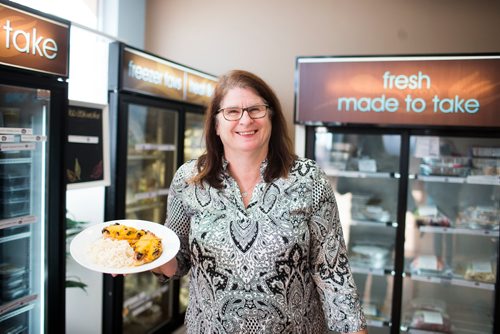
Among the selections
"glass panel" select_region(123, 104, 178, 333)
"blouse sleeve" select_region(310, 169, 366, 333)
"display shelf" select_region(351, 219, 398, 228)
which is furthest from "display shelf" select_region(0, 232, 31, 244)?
"display shelf" select_region(351, 219, 398, 228)

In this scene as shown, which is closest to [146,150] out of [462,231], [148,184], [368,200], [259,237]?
[148,184]

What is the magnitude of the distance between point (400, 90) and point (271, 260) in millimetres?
2026

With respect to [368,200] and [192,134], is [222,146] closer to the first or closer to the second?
[368,200]

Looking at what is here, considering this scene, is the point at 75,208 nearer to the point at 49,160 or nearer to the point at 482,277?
the point at 49,160

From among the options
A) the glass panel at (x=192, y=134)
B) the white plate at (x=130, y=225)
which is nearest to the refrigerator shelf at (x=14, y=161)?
the white plate at (x=130, y=225)

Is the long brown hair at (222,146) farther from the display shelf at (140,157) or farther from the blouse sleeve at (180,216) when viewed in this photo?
the display shelf at (140,157)

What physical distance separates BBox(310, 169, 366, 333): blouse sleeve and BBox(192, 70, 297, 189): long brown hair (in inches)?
6.4

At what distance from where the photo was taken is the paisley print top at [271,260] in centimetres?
141

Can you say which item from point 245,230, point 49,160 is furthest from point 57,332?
point 245,230

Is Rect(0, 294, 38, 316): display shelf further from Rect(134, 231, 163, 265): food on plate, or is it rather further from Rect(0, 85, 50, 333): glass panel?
Rect(134, 231, 163, 265): food on plate

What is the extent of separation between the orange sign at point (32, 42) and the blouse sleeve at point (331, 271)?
4.59ft

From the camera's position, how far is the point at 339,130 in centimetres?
314

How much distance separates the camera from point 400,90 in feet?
9.69

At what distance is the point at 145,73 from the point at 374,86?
1.65 m
